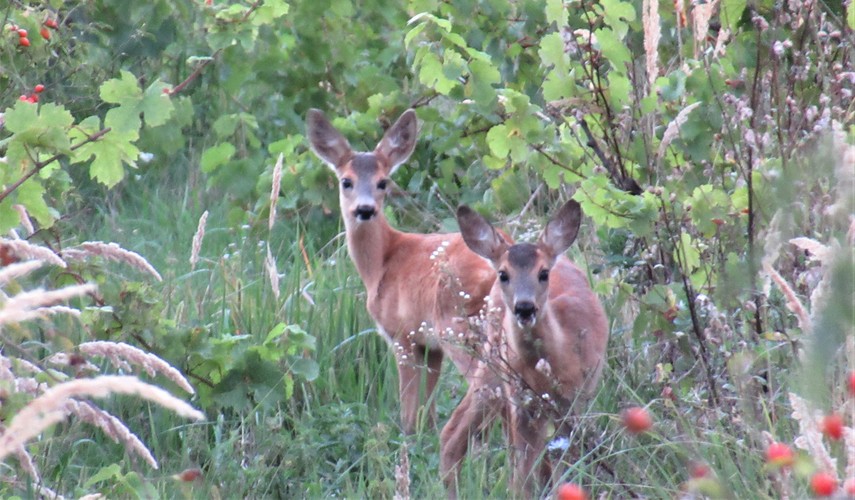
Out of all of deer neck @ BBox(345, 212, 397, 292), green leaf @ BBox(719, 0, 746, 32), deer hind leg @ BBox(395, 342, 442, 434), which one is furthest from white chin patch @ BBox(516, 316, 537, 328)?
deer neck @ BBox(345, 212, 397, 292)

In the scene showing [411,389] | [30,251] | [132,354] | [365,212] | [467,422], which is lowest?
[411,389]

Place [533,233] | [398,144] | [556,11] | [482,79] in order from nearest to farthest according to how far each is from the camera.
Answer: [556,11] → [482,79] → [533,233] → [398,144]

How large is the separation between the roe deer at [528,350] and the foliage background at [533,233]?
15 cm

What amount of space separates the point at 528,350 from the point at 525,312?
20 cm

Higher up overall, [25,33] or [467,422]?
[25,33]

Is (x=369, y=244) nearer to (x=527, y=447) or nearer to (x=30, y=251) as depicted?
(x=527, y=447)

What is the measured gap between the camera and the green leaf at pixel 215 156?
8.66 meters

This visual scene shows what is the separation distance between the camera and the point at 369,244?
782 centimetres

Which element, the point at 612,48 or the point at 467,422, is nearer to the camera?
the point at 612,48

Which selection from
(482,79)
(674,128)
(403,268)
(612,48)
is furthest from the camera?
(403,268)

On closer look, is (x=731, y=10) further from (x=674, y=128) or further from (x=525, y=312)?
(x=525, y=312)

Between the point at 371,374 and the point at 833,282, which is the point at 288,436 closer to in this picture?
the point at 371,374

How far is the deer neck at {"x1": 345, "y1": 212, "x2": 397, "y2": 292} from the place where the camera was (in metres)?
7.73

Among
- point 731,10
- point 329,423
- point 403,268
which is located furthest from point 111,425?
point 403,268
